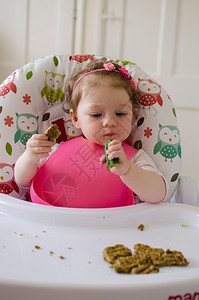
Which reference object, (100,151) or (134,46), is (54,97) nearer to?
(100,151)

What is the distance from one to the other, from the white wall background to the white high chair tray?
5.69 ft

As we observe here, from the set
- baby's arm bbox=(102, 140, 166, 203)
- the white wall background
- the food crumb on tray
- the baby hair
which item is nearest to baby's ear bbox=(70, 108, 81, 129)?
the baby hair

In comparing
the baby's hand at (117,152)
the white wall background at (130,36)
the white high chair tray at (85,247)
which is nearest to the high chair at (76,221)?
the white high chair tray at (85,247)

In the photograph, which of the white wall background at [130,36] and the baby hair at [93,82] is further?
the white wall background at [130,36]

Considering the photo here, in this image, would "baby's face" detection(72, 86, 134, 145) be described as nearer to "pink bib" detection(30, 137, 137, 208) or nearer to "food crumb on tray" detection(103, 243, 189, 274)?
"pink bib" detection(30, 137, 137, 208)

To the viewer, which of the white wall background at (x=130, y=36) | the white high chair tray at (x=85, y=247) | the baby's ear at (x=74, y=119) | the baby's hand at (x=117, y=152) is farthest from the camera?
the white wall background at (x=130, y=36)

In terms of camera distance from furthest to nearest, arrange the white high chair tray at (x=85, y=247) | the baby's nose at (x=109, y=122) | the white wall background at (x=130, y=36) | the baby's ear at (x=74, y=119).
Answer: the white wall background at (x=130, y=36), the baby's ear at (x=74, y=119), the baby's nose at (x=109, y=122), the white high chair tray at (x=85, y=247)

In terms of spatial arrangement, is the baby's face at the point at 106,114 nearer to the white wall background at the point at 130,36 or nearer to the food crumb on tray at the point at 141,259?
the food crumb on tray at the point at 141,259

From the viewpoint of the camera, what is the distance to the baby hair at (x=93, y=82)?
1.10 m

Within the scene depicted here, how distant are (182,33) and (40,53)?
0.98 metres

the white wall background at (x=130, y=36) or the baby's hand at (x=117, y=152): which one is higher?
the white wall background at (x=130, y=36)

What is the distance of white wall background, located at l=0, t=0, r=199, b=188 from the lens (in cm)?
254

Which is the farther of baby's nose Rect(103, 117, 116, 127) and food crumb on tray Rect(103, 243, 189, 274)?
baby's nose Rect(103, 117, 116, 127)

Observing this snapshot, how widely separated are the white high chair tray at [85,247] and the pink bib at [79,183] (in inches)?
4.2
